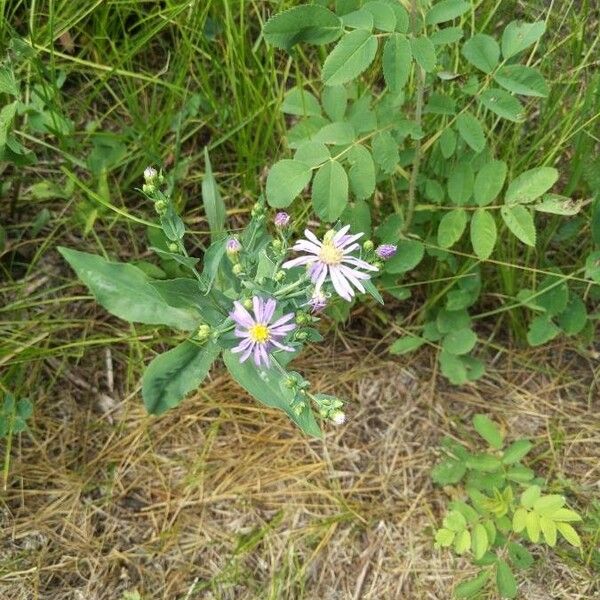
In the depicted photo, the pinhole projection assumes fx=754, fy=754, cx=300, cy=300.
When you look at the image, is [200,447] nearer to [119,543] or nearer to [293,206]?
[119,543]

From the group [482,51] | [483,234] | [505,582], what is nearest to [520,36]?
[482,51]

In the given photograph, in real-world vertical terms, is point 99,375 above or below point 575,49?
below

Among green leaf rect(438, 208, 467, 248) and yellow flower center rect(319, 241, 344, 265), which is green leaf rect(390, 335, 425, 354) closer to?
green leaf rect(438, 208, 467, 248)

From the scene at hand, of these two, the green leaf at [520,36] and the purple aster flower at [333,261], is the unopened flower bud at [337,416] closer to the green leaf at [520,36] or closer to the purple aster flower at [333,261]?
the purple aster flower at [333,261]

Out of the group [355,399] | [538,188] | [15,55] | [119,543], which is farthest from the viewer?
[355,399]

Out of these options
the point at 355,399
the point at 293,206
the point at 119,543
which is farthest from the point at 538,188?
the point at 119,543

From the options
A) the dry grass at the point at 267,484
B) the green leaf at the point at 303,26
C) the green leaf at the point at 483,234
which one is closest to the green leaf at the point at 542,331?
the dry grass at the point at 267,484
